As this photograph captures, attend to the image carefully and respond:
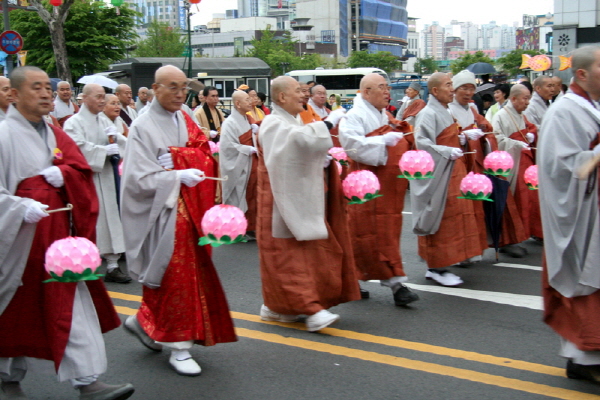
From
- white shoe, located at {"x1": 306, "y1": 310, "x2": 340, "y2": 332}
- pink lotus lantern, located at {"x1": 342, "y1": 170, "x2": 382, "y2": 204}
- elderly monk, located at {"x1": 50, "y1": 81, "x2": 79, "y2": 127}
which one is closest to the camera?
white shoe, located at {"x1": 306, "y1": 310, "x2": 340, "y2": 332}

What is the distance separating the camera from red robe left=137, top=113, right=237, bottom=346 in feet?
13.6

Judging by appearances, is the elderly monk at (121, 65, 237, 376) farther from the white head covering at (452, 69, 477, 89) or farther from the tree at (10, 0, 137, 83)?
the tree at (10, 0, 137, 83)

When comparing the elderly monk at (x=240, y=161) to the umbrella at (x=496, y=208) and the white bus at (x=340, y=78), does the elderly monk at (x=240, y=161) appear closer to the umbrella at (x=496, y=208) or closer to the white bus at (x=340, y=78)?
the umbrella at (x=496, y=208)

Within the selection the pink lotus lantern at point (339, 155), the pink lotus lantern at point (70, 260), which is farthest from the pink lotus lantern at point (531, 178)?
the pink lotus lantern at point (70, 260)

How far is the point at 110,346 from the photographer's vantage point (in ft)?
15.7

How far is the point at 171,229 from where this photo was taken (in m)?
4.12

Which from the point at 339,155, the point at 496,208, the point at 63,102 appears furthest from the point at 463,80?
the point at 63,102

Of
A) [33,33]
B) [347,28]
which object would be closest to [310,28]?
[347,28]

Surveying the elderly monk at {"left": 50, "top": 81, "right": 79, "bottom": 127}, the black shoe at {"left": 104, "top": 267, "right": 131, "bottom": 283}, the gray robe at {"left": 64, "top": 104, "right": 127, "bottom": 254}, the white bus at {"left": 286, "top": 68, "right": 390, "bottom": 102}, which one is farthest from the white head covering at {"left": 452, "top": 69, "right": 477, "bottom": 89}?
the white bus at {"left": 286, "top": 68, "right": 390, "bottom": 102}

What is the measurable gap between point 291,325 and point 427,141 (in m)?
2.04

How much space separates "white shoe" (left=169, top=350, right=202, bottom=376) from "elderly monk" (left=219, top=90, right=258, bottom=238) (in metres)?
4.63

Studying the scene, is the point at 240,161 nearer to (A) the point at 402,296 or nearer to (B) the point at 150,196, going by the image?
(A) the point at 402,296

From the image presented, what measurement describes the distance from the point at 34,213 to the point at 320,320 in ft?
6.95

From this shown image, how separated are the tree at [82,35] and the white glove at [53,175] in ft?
101
